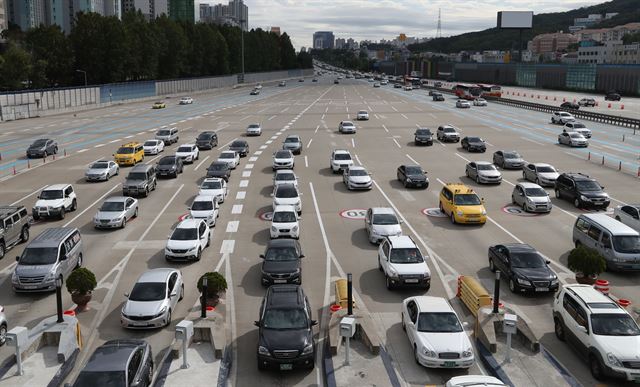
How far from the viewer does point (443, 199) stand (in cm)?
3447

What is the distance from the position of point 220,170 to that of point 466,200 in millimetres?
17768

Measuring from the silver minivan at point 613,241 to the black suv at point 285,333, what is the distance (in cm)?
1344

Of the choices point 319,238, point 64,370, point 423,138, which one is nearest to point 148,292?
point 64,370

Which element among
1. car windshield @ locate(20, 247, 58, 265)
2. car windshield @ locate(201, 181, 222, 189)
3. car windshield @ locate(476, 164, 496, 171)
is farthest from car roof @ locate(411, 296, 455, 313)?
car windshield @ locate(476, 164, 496, 171)

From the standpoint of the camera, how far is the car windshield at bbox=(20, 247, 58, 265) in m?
23.3

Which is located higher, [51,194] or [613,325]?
[51,194]

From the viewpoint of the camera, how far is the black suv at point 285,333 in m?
16.9

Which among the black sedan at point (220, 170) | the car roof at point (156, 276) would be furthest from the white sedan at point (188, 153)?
the car roof at point (156, 276)

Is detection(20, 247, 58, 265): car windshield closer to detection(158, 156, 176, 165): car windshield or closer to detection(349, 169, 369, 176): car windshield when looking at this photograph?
detection(349, 169, 369, 176): car windshield

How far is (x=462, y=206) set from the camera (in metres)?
32.2

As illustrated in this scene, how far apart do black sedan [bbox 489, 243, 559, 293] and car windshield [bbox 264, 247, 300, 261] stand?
26.0 feet

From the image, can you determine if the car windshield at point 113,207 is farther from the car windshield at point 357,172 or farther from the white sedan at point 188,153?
the white sedan at point 188,153

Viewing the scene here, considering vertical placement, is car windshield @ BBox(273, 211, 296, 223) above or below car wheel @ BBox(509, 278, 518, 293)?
above

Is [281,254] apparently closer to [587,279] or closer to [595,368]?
[587,279]
